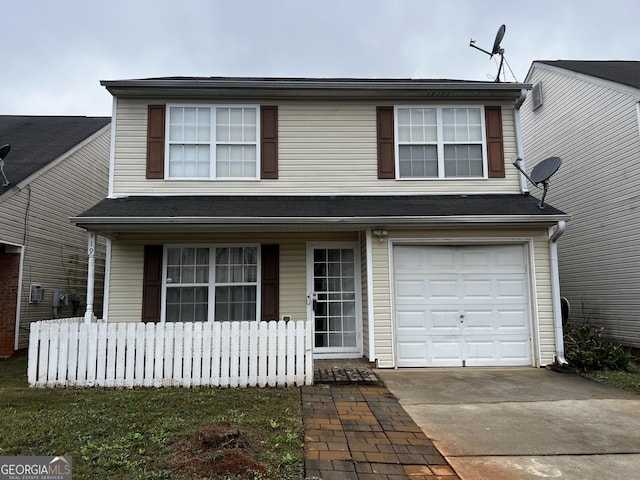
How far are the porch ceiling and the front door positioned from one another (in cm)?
102

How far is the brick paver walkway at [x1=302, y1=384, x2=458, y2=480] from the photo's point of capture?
3348mm

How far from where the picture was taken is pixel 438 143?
863 centimetres

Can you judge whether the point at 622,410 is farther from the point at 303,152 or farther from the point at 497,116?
the point at 303,152

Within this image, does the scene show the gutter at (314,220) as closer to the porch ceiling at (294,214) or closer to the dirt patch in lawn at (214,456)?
the porch ceiling at (294,214)

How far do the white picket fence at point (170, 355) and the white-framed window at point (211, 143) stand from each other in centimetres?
344

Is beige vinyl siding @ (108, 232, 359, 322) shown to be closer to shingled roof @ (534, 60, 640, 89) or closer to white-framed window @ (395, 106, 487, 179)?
white-framed window @ (395, 106, 487, 179)

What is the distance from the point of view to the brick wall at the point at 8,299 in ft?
29.2

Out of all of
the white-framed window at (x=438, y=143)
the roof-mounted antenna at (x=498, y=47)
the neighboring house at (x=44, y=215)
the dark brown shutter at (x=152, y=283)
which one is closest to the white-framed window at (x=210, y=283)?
the dark brown shutter at (x=152, y=283)

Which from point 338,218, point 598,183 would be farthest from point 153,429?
point 598,183

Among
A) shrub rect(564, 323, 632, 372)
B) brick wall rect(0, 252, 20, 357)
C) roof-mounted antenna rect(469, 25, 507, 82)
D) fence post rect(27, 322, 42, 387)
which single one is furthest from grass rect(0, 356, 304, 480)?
roof-mounted antenna rect(469, 25, 507, 82)

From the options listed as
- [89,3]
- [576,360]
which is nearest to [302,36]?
[89,3]

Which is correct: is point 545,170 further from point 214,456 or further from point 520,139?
point 214,456

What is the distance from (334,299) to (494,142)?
4.49 metres

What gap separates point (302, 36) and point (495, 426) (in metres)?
20.6
